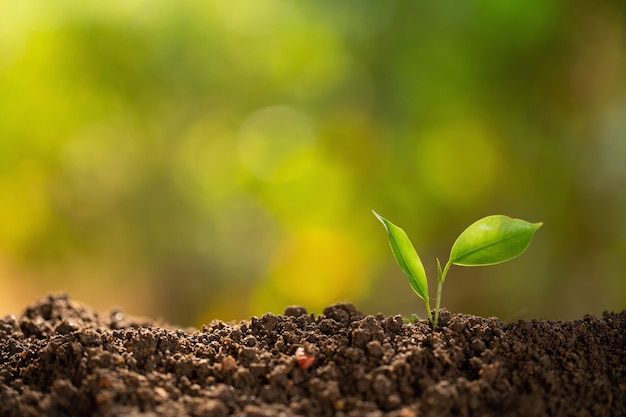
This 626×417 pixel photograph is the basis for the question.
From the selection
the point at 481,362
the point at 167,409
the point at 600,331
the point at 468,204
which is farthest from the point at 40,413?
the point at 468,204

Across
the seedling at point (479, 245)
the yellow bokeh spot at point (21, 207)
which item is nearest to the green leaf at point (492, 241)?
the seedling at point (479, 245)

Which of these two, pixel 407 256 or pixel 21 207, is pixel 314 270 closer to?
pixel 21 207

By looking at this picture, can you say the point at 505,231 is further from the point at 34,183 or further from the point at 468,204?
the point at 34,183

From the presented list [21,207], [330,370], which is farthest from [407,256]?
[21,207]

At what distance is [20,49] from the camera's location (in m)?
3.50

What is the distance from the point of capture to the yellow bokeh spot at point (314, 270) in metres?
3.56

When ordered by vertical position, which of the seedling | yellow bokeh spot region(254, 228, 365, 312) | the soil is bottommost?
the soil

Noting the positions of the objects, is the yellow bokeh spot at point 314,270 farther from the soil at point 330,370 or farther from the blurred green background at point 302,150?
the soil at point 330,370

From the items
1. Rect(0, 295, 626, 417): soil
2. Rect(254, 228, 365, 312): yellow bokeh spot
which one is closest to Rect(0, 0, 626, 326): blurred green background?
Rect(254, 228, 365, 312): yellow bokeh spot

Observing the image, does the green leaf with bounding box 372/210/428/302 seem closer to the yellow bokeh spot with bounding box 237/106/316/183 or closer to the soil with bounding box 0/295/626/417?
the soil with bounding box 0/295/626/417

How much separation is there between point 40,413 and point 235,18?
9.56 ft

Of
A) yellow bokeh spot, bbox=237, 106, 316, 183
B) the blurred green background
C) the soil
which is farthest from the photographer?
yellow bokeh spot, bbox=237, 106, 316, 183

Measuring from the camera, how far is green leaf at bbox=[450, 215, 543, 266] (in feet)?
3.46

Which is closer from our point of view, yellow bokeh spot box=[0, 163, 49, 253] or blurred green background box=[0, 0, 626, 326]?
blurred green background box=[0, 0, 626, 326]
